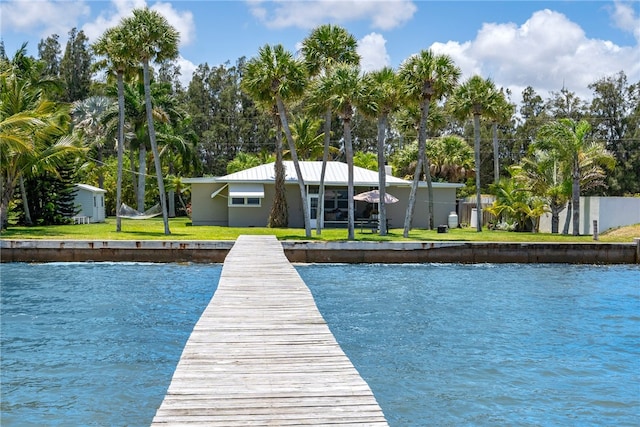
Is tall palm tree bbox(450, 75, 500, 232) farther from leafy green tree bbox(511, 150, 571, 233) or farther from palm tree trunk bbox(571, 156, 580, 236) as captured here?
palm tree trunk bbox(571, 156, 580, 236)

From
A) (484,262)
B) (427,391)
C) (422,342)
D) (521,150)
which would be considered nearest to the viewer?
(427,391)

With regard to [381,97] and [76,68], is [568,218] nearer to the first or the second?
[381,97]

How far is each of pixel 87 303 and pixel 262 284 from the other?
6225mm

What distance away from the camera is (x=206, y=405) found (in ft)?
20.1

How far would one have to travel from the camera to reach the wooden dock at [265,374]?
19.4 ft

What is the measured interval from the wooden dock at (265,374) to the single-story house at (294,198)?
76.6 feet

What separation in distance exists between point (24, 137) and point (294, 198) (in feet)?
46.2

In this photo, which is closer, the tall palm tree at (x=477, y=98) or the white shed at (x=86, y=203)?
the tall palm tree at (x=477, y=98)

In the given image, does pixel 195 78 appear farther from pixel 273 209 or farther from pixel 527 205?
pixel 527 205

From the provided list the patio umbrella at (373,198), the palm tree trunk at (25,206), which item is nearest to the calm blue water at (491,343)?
the patio umbrella at (373,198)

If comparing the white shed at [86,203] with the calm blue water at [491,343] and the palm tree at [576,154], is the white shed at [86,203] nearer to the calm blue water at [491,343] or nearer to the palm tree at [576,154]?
the calm blue water at [491,343]

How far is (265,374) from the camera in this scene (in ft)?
23.4

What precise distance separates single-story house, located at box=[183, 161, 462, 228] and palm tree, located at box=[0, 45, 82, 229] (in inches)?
257

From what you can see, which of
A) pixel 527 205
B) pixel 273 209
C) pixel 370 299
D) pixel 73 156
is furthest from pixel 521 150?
pixel 370 299
